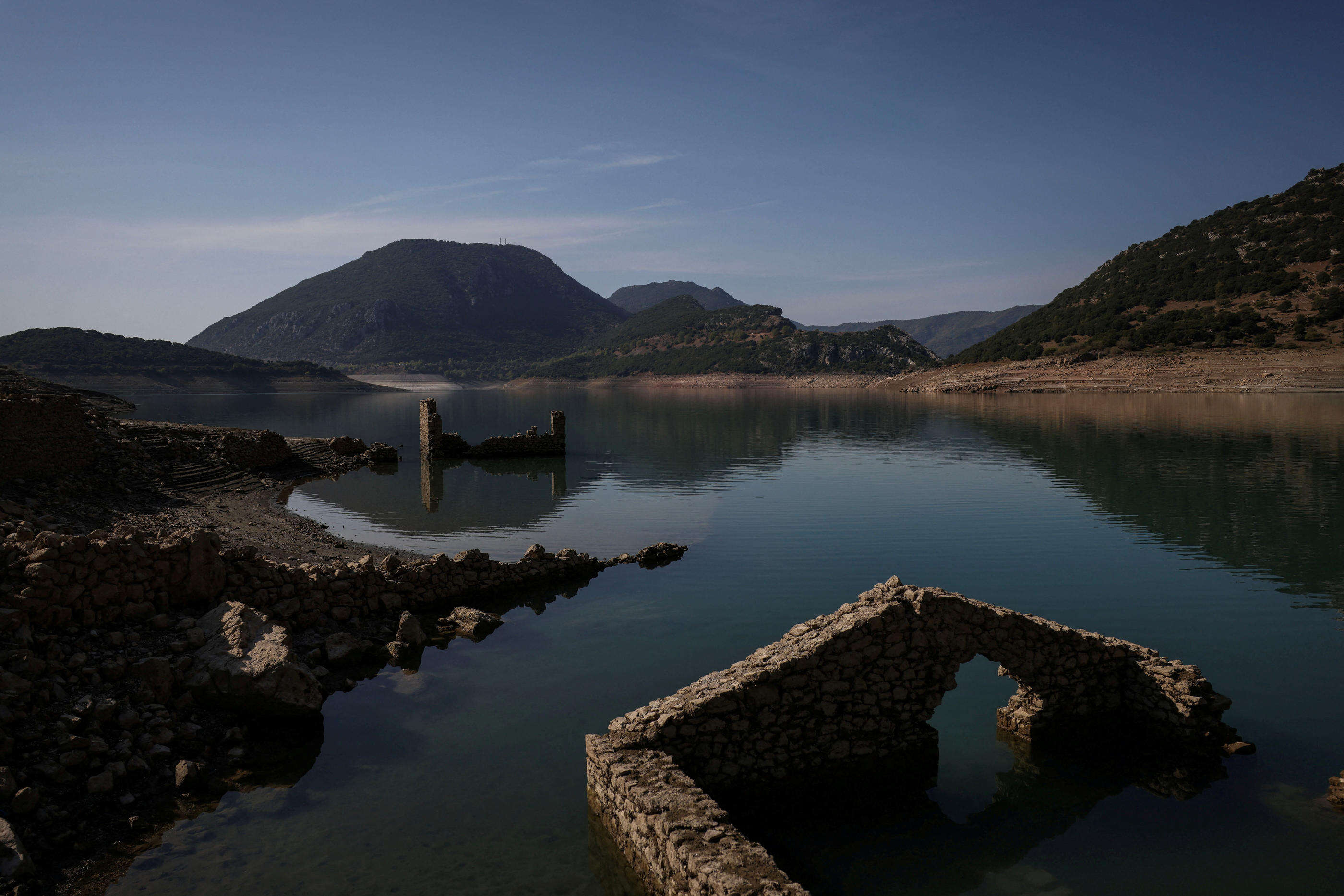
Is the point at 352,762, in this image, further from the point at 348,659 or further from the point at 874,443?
the point at 874,443

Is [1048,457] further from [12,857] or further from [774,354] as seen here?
[774,354]

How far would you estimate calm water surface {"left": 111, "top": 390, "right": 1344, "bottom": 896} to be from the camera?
25.0 feet

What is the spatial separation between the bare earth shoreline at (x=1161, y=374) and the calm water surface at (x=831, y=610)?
144ft

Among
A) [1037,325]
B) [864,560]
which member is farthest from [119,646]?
[1037,325]

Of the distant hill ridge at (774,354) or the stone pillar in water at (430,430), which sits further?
the distant hill ridge at (774,354)

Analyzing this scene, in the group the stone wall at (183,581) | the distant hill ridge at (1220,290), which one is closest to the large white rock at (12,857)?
the stone wall at (183,581)

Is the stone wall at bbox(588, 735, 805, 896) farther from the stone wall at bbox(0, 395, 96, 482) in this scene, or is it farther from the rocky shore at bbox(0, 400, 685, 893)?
the stone wall at bbox(0, 395, 96, 482)

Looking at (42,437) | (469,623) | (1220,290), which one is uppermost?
(1220,290)

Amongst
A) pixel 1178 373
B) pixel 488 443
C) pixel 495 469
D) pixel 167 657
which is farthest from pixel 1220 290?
pixel 167 657

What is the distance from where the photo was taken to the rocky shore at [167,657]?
7867mm

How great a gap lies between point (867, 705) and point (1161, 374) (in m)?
89.1

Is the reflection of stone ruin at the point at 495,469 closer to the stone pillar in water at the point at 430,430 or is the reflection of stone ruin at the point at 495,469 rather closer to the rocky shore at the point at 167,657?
the stone pillar in water at the point at 430,430

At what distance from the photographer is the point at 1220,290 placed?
90.9 metres

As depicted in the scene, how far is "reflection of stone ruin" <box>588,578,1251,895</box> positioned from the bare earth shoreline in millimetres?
81796
